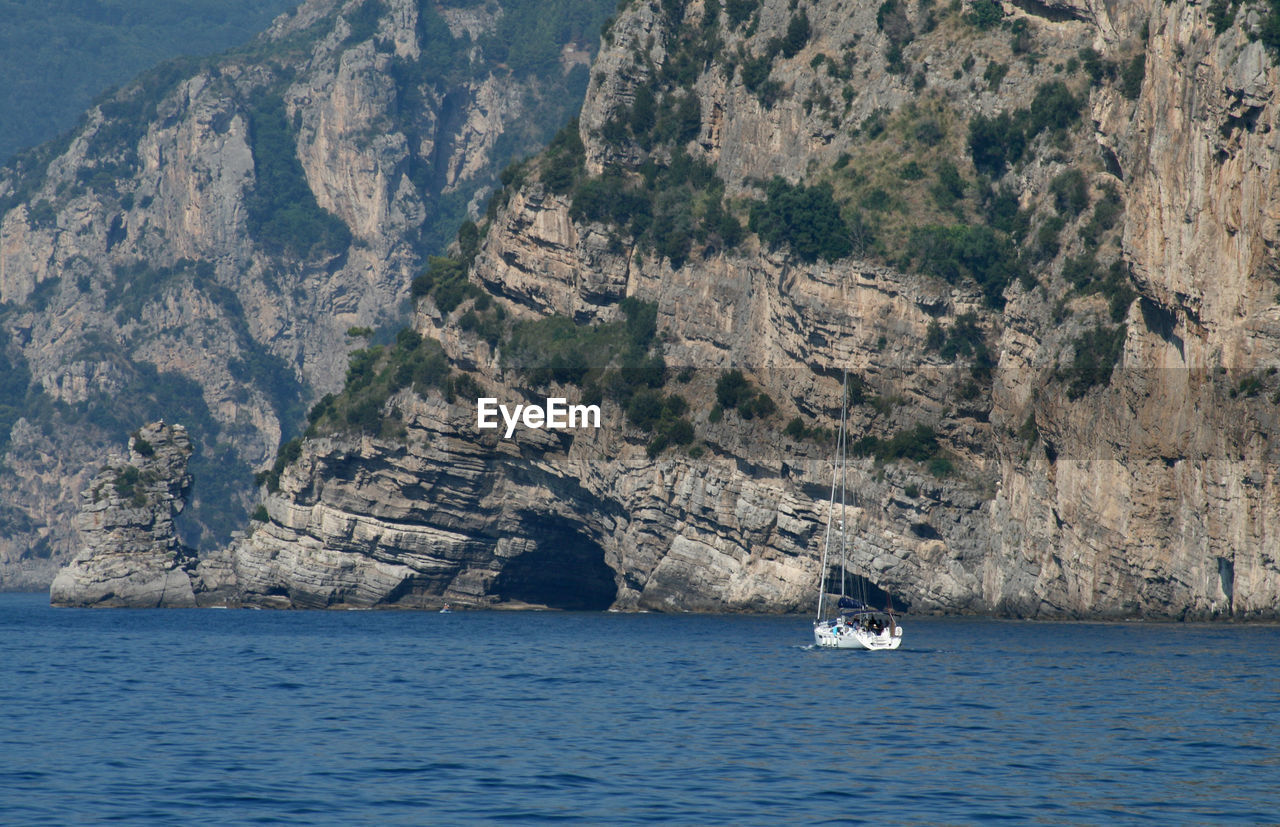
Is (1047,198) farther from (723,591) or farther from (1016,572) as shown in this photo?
A: (723,591)

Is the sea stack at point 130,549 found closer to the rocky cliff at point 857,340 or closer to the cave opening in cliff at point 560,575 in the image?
the rocky cliff at point 857,340

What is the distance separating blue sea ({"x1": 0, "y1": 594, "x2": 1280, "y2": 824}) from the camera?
3111 cm

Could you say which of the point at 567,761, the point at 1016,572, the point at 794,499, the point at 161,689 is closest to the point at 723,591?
the point at 794,499

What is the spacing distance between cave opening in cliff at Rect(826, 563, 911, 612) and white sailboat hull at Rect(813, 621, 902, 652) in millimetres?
21811

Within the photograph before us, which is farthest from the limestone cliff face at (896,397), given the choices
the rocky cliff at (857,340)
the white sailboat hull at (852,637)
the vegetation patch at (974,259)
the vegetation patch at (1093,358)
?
the white sailboat hull at (852,637)

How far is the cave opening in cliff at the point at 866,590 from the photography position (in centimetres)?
8919

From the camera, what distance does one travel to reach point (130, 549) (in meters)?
122

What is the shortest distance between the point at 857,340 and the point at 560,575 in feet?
95.4

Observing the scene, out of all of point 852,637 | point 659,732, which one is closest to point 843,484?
point 852,637

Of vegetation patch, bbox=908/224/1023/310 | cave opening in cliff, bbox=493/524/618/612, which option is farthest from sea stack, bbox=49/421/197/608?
vegetation patch, bbox=908/224/1023/310

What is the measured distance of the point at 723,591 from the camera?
93562mm

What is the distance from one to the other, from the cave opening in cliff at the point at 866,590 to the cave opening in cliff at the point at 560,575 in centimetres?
2153

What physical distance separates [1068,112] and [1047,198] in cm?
531

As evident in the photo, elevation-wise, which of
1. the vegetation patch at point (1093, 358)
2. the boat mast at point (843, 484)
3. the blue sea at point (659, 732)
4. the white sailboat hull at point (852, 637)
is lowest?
the blue sea at point (659, 732)
